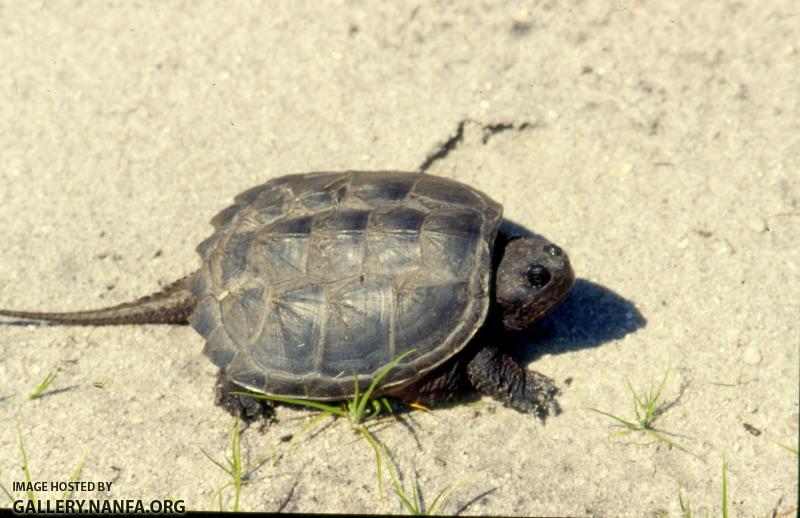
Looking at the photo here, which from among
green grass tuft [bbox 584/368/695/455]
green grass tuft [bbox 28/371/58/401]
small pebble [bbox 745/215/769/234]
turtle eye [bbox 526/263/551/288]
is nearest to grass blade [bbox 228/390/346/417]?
green grass tuft [bbox 28/371/58/401]

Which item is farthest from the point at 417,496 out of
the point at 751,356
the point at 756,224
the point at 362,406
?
the point at 756,224

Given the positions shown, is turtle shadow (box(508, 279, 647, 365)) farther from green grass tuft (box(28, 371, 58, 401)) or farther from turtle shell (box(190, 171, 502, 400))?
green grass tuft (box(28, 371, 58, 401))

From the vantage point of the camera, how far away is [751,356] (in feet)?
13.3

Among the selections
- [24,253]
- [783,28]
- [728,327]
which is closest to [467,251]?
[728,327]

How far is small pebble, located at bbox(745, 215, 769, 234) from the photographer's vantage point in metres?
4.51

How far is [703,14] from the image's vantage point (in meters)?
5.59

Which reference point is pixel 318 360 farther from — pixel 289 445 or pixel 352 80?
pixel 352 80

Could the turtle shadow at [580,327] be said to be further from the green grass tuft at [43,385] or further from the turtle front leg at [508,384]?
the green grass tuft at [43,385]

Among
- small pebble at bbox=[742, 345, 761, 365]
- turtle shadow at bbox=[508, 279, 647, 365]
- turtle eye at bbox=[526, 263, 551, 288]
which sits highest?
turtle eye at bbox=[526, 263, 551, 288]

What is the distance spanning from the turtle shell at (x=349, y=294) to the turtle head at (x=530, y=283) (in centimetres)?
24

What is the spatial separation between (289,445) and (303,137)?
2.50 meters

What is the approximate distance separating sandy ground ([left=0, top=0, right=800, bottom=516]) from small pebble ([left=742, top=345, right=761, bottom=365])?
14 millimetres

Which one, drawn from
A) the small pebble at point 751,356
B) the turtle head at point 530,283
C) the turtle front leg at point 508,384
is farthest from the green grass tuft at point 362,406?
the small pebble at point 751,356

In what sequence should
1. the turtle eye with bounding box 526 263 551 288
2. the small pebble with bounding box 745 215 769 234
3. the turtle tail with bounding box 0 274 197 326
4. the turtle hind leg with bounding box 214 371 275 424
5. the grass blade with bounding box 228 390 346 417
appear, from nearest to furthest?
the grass blade with bounding box 228 390 346 417, the turtle eye with bounding box 526 263 551 288, the turtle hind leg with bounding box 214 371 275 424, the turtle tail with bounding box 0 274 197 326, the small pebble with bounding box 745 215 769 234
